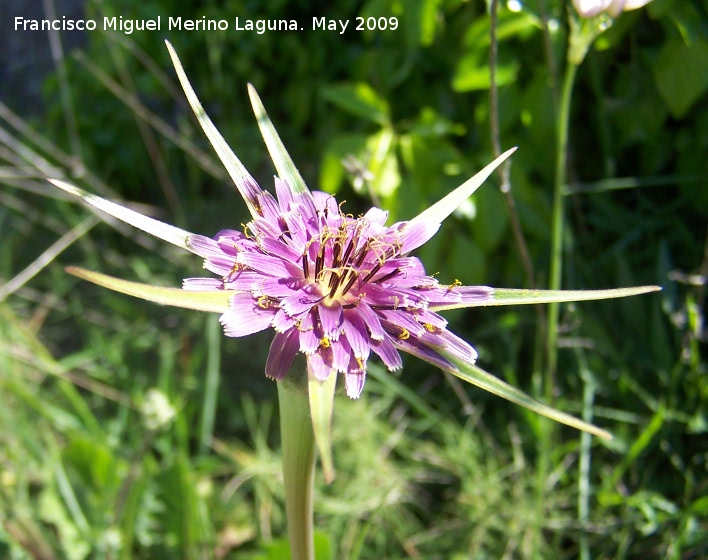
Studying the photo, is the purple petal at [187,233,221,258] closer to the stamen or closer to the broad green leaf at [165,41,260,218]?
the broad green leaf at [165,41,260,218]

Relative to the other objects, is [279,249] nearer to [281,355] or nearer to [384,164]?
[281,355]

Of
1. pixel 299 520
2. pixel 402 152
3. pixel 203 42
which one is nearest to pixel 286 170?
pixel 299 520

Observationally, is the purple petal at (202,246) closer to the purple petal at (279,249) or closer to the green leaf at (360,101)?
the purple petal at (279,249)

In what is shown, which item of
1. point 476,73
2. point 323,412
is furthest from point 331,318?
point 476,73

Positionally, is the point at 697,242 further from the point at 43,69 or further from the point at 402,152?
the point at 43,69

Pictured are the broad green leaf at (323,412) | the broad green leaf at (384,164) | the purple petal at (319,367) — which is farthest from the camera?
the broad green leaf at (384,164)

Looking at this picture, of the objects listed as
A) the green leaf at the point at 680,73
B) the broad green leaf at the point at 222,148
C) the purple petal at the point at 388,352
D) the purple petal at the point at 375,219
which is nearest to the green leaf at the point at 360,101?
the green leaf at the point at 680,73
